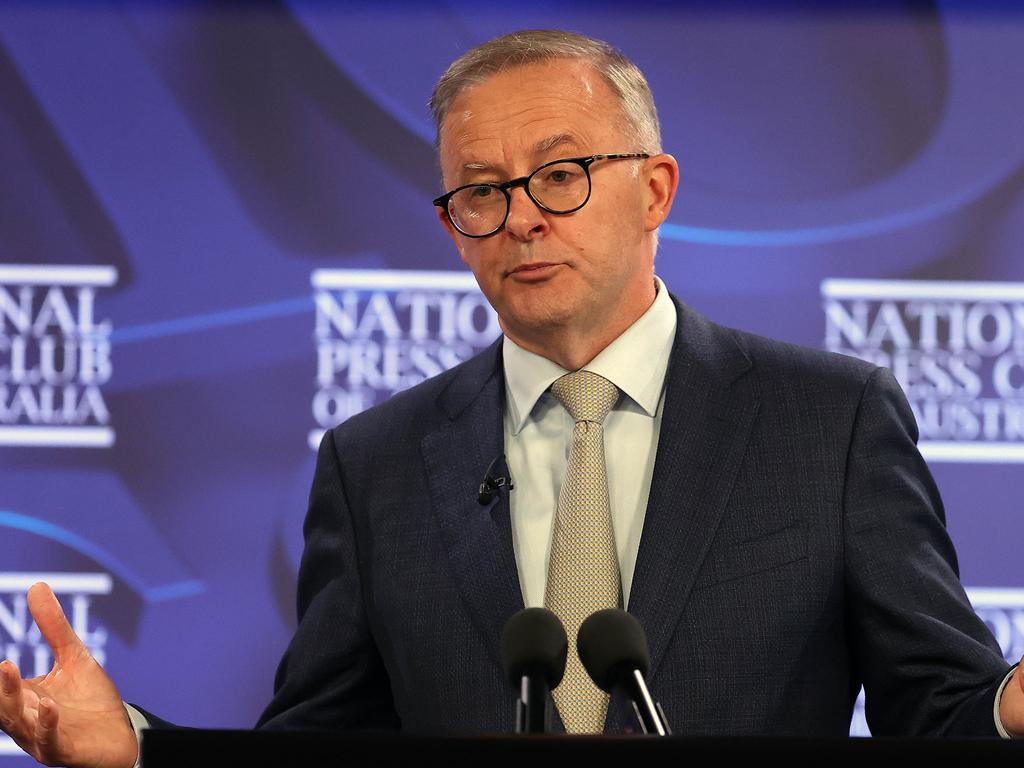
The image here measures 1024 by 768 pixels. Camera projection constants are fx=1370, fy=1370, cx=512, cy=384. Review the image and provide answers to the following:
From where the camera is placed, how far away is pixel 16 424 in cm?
348

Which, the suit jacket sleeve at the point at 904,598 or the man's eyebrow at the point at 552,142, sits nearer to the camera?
the suit jacket sleeve at the point at 904,598

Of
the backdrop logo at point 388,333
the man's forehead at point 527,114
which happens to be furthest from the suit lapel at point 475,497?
the backdrop logo at point 388,333

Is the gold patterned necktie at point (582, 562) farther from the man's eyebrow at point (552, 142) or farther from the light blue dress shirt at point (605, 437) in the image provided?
the man's eyebrow at point (552, 142)

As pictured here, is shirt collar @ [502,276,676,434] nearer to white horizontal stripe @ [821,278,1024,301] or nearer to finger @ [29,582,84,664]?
finger @ [29,582,84,664]

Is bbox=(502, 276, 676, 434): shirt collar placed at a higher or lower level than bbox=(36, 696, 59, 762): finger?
higher

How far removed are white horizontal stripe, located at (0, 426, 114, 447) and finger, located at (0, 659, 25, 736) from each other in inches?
63.6

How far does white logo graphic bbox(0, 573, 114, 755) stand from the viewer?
3.42m

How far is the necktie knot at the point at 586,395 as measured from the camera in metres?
2.35

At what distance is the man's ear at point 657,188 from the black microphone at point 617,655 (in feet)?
3.62

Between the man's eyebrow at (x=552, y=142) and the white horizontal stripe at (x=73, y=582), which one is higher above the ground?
the man's eyebrow at (x=552, y=142)

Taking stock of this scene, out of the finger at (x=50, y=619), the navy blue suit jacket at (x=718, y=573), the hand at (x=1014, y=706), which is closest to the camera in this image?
the hand at (x=1014, y=706)

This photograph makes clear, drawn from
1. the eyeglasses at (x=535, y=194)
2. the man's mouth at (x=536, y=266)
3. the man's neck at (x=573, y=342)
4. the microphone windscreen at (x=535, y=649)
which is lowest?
the microphone windscreen at (x=535, y=649)

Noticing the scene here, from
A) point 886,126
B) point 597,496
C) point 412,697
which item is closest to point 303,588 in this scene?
point 412,697

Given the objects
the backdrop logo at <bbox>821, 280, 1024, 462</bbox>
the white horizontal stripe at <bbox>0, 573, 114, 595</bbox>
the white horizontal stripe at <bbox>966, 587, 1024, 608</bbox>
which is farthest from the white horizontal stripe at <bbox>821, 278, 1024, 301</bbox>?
the white horizontal stripe at <bbox>0, 573, 114, 595</bbox>
